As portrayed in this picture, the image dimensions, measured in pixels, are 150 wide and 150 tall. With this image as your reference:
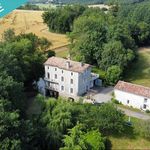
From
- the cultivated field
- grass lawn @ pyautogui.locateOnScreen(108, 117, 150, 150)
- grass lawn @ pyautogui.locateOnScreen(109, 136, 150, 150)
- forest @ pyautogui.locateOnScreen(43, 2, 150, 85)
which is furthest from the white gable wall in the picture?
the cultivated field

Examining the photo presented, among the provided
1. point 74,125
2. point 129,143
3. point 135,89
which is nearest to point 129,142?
point 129,143

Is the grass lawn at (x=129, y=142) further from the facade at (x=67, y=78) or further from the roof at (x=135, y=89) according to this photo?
the facade at (x=67, y=78)

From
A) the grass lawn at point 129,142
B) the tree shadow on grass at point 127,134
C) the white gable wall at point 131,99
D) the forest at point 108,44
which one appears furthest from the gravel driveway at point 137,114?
the forest at point 108,44

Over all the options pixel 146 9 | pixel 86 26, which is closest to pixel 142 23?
pixel 146 9

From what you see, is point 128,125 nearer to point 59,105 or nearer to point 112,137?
point 112,137

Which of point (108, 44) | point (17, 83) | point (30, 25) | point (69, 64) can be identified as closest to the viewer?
point (17, 83)

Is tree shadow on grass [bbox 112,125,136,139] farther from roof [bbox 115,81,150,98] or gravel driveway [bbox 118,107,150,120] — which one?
roof [bbox 115,81,150,98]

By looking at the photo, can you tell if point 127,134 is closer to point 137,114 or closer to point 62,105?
point 137,114
